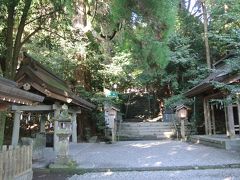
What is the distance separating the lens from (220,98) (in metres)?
14.0

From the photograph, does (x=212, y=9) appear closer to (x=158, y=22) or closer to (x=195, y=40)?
(x=195, y=40)

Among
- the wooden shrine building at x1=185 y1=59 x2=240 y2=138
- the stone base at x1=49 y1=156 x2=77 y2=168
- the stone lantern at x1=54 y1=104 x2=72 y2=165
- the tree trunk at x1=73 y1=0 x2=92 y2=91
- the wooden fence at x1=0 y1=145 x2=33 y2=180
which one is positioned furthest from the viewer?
the tree trunk at x1=73 y1=0 x2=92 y2=91

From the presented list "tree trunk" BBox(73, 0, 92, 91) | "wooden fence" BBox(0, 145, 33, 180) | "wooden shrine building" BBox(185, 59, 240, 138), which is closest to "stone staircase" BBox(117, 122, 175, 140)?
"wooden shrine building" BBox(185, 59, 240, 138)

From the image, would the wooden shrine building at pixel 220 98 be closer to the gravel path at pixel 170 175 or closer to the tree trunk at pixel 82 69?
the gravel path at pixel 170 175

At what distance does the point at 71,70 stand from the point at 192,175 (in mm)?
10733

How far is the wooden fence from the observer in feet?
18.3

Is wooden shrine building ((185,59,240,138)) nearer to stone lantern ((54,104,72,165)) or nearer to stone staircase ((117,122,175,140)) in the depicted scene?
stone staircase ((117,122,175,140))

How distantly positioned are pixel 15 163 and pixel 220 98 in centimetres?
1021

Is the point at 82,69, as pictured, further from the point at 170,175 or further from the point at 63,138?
the point at 170,175

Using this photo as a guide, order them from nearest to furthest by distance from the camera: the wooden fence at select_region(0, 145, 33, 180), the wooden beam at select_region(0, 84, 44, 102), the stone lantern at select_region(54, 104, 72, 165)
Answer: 1. the wooden beam at select_region(0, 84, 44, 102)
2. the wooden fence at select_region(0, 145, 33, 180)
3. the stone lantern at select_region(54, 104, 72, 165)

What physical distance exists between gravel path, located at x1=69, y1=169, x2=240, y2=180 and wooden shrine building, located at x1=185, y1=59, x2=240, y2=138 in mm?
2190

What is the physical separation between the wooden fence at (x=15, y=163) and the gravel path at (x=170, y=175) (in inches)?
46.2

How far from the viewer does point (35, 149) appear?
32.7 feet

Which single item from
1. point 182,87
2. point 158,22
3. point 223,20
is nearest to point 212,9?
point 223,20
